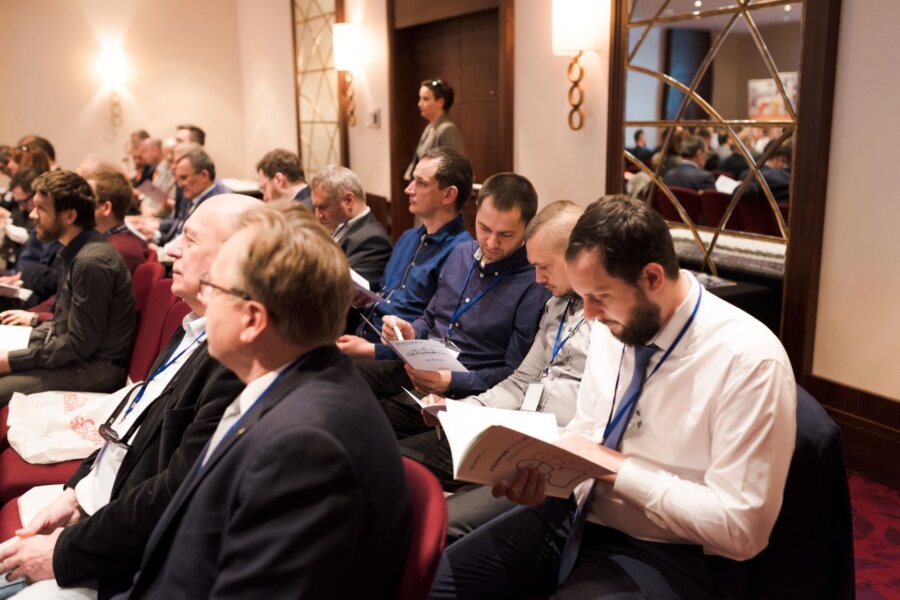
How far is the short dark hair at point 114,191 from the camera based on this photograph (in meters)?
4.00

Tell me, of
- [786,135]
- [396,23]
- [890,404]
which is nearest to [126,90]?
[396,23]

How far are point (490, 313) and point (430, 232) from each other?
86 cm

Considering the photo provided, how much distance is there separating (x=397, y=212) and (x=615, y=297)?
18.1 feet

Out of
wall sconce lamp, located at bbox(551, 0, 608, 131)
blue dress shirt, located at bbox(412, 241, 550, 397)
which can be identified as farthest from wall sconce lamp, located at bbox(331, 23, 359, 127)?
blue dress shirt, located at bbox(412, 241, 550, 397)

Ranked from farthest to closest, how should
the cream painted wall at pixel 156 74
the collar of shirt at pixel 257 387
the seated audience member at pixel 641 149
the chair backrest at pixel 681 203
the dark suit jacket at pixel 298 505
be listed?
the cream painted wall at pixel 156 74, the seated audience member at pixel 641 149, the chair backrest at pixel 681 203, the collar of shirt at pixel 257 387, the dark suit jacket at pixel 298 505

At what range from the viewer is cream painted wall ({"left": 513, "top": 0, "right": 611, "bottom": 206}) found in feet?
15.1

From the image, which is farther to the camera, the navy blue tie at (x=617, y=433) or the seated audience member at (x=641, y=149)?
the seated audience member at (x=641, y=149)

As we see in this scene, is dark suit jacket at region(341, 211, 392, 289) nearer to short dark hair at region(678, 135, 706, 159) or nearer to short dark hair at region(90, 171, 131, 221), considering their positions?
Result: short dark hair at region(90, 171, 131, 221)

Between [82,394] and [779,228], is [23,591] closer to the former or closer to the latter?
[82,394]

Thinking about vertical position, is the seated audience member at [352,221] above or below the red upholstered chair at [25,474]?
above

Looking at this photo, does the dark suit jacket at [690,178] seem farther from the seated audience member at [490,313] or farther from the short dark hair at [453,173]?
the seated audience member at [490,313]

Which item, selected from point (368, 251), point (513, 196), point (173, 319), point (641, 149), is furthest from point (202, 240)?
point (641, 149)

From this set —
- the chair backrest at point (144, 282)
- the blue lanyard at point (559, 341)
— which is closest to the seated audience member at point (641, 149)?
the blue lanyard at point (559, 341)

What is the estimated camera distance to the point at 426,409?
7.15 ft
